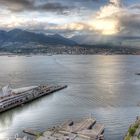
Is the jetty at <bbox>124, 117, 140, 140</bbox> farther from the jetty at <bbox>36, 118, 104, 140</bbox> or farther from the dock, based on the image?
the dock

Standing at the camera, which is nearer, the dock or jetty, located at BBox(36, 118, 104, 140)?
jetty, located at BBox(36, 118, 104, 140)

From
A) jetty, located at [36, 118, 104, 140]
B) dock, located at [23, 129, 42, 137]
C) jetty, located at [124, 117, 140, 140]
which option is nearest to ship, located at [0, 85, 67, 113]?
dock, located at [23, 129, 42, 137]

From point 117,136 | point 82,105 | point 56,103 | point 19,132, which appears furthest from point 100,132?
point 56,103

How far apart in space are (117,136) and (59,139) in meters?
5.32

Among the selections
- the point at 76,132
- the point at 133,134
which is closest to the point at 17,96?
the point at 76,132

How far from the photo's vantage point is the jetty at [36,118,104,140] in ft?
86.4

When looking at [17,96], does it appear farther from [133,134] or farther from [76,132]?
[133,134]

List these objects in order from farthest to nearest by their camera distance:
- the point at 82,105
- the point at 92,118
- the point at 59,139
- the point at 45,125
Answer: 1. the point at 82,105
2. the point at 92,118
3. the point at 45,125
4. the point at 59,139

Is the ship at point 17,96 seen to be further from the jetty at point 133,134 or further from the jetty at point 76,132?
the jetty at point 133,134

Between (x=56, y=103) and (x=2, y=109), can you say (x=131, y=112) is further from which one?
(x=2, y=109)

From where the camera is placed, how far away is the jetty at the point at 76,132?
2633cm

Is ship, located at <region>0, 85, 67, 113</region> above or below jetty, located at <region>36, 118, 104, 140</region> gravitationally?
above

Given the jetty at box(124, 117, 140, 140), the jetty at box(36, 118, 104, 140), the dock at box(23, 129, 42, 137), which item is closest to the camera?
the jetty at box(124, 117, 140, 140)

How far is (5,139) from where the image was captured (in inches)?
1053
